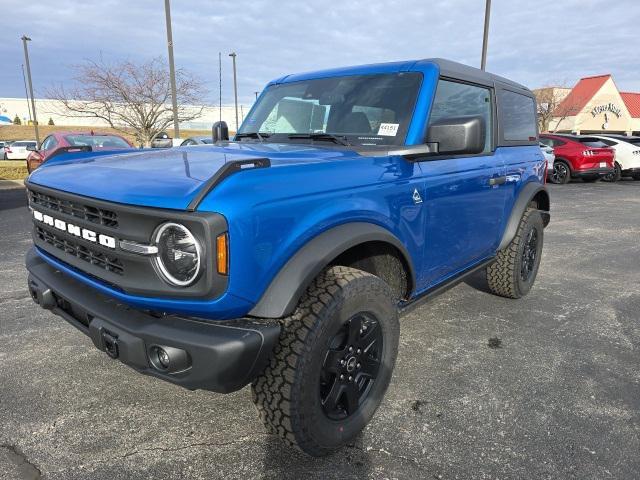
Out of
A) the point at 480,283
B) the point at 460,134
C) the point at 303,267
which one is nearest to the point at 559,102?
the point at 480,283

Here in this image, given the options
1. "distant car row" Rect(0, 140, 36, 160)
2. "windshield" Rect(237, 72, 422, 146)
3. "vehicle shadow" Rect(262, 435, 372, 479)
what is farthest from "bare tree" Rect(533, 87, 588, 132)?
"vehicle shadow" Rect(262, 435, 372, 479)

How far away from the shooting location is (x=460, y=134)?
246cm

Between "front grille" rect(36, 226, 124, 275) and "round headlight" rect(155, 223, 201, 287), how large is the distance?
27 centimetres

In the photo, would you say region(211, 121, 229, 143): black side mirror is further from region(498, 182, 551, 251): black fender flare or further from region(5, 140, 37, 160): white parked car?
region(5, 140, 37, 160): white parked car

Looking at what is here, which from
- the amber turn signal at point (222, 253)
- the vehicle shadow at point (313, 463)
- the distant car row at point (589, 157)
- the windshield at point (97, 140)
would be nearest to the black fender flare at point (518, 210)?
the vehicle shadow at point (313, 463)

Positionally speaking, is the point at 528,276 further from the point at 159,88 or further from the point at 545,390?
the point at 159,88

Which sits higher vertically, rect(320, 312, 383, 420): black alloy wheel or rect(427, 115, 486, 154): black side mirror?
rect(427, 115, 486, 154): black side mirror

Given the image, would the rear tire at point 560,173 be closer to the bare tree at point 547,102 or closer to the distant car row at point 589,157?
the distant car row at point 589,157

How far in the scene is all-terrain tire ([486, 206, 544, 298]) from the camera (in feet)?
13.1

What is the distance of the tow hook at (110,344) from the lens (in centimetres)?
186

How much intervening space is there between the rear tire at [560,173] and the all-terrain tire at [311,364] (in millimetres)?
14829

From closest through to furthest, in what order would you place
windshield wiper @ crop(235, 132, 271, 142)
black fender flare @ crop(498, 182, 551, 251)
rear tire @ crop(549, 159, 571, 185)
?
windshield wiper @ crop(235, 132, 271, 142) < black fender flare @ crop(498, 182, 551, 251) < rear tire @ crop(549, 159, 571, 185)

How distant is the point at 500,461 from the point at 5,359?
3.04 m

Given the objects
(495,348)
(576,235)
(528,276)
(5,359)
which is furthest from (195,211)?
(576,235)
